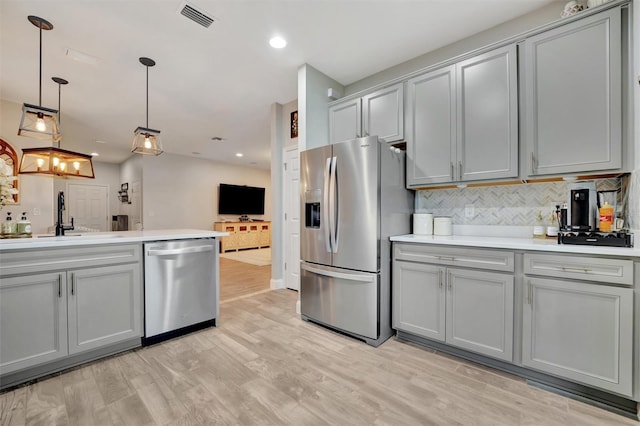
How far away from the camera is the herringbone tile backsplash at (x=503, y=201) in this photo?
2236 millimetres

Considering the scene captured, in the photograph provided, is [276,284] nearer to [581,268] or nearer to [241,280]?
[241,280]

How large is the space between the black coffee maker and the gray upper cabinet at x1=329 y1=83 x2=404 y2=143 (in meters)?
1.42

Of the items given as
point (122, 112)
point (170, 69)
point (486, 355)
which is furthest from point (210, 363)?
point (122, 112)

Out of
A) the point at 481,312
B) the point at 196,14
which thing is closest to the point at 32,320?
the point at 196,14

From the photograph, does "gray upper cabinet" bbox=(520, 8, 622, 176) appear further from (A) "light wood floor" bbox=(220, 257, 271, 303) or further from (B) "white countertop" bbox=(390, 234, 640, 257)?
(A) "light wood floor" bbox=(220, 257, 271, 303)

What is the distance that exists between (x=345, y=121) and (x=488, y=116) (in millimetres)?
1472

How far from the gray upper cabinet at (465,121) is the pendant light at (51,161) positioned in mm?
4051

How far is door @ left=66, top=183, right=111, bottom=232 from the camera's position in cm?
846

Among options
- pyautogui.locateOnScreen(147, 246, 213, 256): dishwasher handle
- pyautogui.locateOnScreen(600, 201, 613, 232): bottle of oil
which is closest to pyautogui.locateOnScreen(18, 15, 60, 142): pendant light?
pyautogui.locateOnScreen(147, 246, 213, 256): dishwasher handle

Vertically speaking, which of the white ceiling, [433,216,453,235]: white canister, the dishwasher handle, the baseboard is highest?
the white ceiling

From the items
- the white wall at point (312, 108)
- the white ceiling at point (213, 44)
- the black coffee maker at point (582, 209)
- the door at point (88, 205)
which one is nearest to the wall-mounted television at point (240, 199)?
the door at point (88, 205)

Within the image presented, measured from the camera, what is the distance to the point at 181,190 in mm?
7980

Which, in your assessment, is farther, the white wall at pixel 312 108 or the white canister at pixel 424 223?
the white wall at pixel 312 108

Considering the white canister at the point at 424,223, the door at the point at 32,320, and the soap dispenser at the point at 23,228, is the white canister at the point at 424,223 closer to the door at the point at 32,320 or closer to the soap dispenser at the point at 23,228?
the door at the point at 32,320
